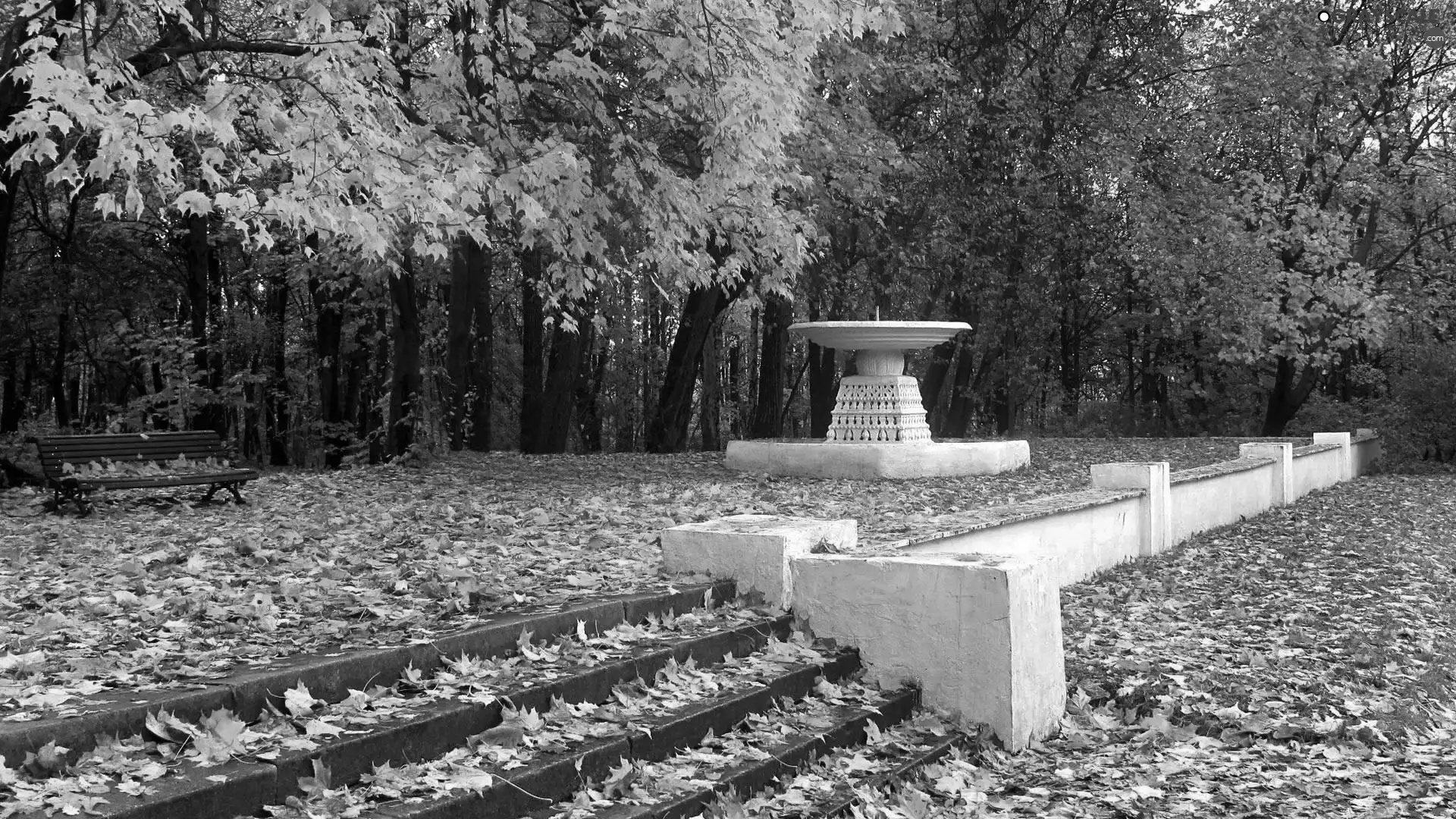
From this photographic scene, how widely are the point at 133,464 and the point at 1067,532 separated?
26.6ft

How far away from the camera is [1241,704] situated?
561 cm

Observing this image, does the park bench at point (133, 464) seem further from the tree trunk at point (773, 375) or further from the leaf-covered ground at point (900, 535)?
the tree trunk at point (773, 375)

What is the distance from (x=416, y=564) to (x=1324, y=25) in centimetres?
2179

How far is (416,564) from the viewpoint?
641cm

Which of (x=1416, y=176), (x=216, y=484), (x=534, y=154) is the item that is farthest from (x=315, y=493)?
(x=1416, y=176)

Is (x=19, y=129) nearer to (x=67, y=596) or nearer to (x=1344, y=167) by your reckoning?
(x=67, y=596)

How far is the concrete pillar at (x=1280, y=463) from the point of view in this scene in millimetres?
15414

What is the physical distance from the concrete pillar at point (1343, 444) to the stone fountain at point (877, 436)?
7.69 m

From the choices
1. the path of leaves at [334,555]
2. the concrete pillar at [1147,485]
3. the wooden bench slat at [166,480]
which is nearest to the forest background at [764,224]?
the path of leaves at [334,555]

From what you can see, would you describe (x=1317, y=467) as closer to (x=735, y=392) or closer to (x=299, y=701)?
(x=299, y=701)

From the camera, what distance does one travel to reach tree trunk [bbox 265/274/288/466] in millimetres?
24109

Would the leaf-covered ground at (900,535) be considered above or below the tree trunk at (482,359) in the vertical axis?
below

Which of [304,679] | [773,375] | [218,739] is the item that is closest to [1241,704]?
[304,679]

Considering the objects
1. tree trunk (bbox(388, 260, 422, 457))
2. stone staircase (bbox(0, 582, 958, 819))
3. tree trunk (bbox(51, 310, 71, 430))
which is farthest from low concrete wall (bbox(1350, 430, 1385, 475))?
tree trunk (bbox(51, 310, 71, 430))
